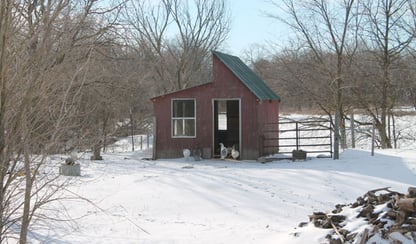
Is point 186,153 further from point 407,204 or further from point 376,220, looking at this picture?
point 407,204

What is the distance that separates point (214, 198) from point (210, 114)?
7.25 metres

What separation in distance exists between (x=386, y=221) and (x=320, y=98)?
19321 millimetres

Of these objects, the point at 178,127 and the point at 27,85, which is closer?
the point at 27,85

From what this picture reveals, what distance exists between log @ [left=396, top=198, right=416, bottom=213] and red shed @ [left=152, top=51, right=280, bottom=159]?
10648 mm

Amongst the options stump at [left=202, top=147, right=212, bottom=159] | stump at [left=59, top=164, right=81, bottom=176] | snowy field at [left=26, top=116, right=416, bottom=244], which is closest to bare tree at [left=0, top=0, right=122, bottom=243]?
snowy field at [left=26, top=116, right=416, bottom=244]

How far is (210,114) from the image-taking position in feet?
57.9

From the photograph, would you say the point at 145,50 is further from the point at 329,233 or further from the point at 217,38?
the point at 329,233

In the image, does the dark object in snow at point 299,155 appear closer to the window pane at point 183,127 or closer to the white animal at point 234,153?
the white animal at point 234,153

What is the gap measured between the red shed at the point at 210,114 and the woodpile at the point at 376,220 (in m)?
9.99

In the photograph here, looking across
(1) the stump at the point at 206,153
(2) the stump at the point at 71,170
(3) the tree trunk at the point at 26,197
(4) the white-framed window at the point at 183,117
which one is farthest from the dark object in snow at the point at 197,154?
(3) the tree trunk at the point at 26,197

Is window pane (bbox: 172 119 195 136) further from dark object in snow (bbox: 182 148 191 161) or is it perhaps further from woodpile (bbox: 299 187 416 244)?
woodpile (bbox: 299 187 416 244)

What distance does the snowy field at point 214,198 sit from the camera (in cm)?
797

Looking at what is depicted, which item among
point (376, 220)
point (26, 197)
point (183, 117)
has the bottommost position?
point (376, 220)

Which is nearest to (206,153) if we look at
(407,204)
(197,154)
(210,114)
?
(197,154)
